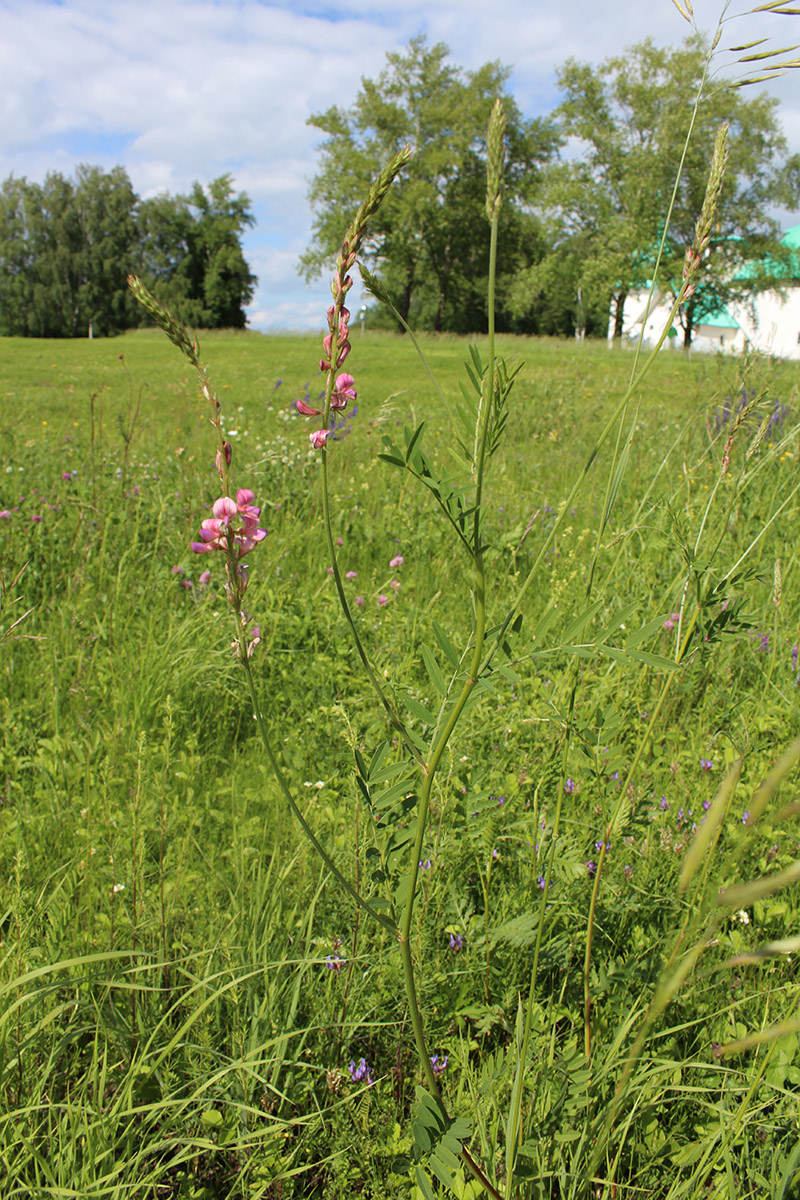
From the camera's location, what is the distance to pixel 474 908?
5.05ft

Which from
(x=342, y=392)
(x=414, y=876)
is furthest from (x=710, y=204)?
(x=414, y=876)

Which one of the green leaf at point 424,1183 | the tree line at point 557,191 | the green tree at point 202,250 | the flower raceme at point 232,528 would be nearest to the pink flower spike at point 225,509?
the flower raceme at point 232,528

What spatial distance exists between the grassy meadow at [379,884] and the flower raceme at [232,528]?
0.42ft

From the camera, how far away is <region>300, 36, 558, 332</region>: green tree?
1505 inches

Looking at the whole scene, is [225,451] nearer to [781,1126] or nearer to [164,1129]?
[164,1129]

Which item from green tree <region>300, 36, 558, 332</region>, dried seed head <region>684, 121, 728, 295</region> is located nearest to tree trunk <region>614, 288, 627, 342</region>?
dried seed head <region>684, 121, 728, 295</region>

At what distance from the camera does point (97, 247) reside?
193ft

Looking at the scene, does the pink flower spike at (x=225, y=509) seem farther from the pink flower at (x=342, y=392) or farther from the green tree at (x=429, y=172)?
the green tree at (x=429, y=172)

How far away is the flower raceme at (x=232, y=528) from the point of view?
81 cm

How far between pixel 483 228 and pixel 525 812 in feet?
149

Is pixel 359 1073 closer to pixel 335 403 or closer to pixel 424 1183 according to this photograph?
pixel 424 1183

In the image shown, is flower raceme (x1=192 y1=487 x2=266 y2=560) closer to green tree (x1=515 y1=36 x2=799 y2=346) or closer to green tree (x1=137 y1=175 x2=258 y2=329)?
green tree (x1=515 y1=36 x2=799 y2=346)

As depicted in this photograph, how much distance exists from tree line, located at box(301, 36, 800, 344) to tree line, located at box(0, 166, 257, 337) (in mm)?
18037

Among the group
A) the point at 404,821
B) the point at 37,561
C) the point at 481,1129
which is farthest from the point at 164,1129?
the point at 37,561
